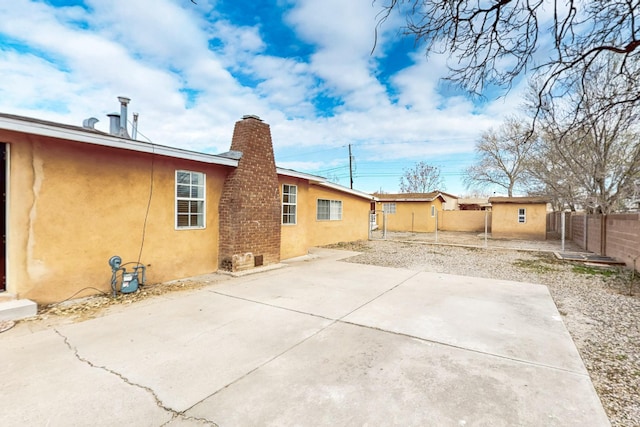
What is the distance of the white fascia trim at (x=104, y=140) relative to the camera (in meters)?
4.28

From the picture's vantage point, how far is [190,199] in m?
7.20

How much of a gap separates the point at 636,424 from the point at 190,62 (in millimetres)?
10705

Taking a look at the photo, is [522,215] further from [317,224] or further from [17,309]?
[17,309]

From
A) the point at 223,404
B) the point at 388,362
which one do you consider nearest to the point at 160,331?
the point at 223,404

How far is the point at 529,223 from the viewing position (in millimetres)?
20250

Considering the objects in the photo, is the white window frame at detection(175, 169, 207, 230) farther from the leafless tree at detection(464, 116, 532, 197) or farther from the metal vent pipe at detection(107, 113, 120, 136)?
the leafless tree at detection(464, 116, 532, 197)

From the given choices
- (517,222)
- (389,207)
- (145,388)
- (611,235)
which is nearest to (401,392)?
(145,388)

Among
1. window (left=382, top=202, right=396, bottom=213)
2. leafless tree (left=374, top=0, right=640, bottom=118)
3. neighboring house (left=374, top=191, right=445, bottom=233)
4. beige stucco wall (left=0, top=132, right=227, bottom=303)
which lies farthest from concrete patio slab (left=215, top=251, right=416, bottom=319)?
window (left=382, top=202, right=396, bottom=213)

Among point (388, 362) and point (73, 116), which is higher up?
point (73, 116)

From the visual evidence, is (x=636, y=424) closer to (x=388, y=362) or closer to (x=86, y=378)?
(x=388, y=362)

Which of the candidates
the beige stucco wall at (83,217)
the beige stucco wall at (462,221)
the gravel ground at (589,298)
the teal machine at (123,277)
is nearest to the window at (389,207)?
the beige stucco wall at (462,221)

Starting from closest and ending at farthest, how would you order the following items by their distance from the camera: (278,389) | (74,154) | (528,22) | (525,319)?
(278,389), (528,22), (525,319), (74,154)

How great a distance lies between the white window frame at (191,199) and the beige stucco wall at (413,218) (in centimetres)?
1940

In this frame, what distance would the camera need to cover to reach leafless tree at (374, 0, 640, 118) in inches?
137
